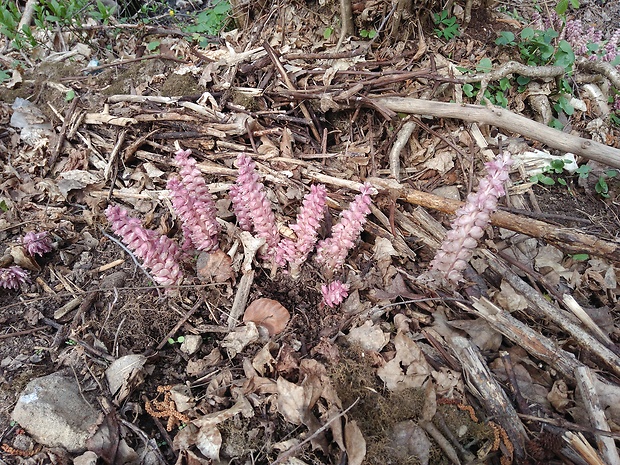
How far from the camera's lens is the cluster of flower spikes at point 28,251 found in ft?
7.45

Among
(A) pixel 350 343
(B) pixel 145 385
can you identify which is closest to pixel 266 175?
(A) pixel 350 343

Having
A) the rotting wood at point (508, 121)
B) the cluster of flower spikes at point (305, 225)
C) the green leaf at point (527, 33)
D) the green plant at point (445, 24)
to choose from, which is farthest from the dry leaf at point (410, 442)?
the green leaf at point (527, 33)

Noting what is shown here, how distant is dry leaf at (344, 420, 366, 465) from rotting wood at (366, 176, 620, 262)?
51.3 inches

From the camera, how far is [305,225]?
7.01ft

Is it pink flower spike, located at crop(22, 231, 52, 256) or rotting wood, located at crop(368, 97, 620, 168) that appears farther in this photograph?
rotting wood, located at crop(368, 97, 620, 168)

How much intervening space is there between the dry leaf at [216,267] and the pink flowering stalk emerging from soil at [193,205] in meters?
0.05

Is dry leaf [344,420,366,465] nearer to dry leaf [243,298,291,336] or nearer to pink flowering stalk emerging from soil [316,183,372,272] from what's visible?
dry leaf [243,298,291,336]

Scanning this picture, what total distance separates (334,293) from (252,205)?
60 centimetres

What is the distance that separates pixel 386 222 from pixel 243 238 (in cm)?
84

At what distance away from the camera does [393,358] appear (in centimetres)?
202

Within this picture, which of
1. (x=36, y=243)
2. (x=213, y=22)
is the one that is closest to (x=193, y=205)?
(x=36, y=243)

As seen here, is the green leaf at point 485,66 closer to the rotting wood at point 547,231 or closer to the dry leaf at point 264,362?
the rotting wood at point 547,231

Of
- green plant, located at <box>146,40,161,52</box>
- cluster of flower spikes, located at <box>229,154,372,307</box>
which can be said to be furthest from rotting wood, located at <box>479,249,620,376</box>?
green plant, located at <box>146,40,161,52</box>

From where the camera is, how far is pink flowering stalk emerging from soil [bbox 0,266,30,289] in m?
2.26
